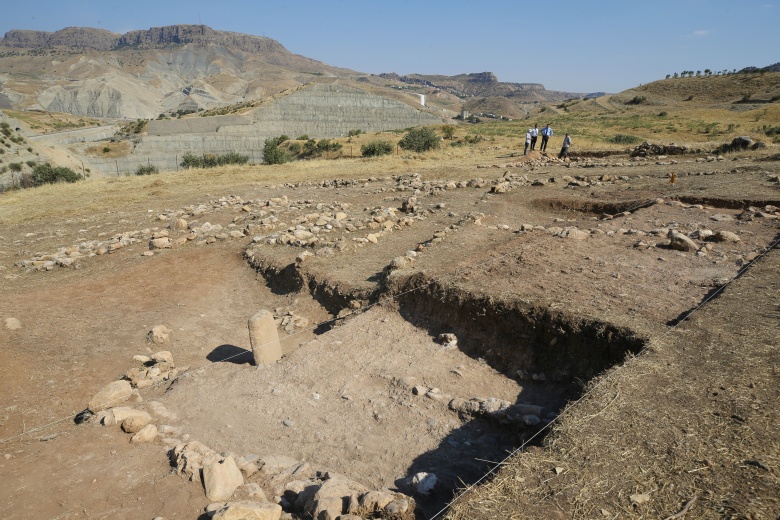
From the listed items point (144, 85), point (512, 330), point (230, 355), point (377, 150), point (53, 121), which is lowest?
point (230, 355)

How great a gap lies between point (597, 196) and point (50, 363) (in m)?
13.3

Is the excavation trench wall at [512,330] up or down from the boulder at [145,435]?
up

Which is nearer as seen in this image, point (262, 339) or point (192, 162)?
point (262, 339)

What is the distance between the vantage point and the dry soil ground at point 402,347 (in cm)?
399

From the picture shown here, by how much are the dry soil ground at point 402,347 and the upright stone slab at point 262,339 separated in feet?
0.75

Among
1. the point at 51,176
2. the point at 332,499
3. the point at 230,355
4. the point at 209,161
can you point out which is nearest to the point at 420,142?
the point at 209,161

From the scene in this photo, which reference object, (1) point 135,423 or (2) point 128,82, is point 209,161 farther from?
(2) point 128,82

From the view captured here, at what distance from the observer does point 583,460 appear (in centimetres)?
327

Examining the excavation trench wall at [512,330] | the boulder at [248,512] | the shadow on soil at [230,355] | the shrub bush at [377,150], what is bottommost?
the shadow on soil at [230,355]

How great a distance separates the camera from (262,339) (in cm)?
676

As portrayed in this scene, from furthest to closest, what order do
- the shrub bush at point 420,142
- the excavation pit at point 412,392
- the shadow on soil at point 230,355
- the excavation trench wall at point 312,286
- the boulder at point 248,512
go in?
the shrub bush at point 420,142
the excavation trench wall at point 312,286
the shadow on soil at point 230,355
the excavation pit at point 412,392
the boulder at point 248,512

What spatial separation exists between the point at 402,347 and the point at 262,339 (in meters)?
2.03

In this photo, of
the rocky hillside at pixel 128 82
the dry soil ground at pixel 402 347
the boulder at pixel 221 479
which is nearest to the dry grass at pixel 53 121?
the rocky hillside at pixel 128 82

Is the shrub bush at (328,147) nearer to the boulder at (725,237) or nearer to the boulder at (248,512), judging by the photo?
the boulder at (725,237)
